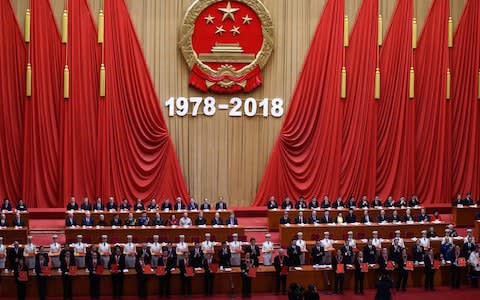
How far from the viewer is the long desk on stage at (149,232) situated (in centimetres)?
1903

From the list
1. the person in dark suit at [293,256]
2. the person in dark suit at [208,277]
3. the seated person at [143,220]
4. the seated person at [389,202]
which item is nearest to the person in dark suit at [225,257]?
the person in dark suit at [208,277]

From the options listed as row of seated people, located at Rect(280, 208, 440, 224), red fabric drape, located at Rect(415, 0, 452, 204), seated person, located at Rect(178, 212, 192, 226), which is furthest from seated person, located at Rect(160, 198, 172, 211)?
red fabric drape, located at Rect(415, 0, 452, 204)

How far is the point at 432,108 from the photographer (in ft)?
82.0

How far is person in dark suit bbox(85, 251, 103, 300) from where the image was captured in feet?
53.1

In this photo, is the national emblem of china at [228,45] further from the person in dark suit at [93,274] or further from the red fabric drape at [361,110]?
the person in dark suit at [93,274]

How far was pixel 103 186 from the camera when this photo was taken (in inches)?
917

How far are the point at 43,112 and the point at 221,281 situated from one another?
9.75m

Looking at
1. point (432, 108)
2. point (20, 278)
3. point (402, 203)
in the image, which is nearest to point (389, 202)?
point (402, 203)

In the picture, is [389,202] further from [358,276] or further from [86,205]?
[86,205]

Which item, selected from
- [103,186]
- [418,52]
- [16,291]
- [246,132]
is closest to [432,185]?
[418,52]

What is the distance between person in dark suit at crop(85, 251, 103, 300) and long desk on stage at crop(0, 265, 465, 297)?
5.7 inches

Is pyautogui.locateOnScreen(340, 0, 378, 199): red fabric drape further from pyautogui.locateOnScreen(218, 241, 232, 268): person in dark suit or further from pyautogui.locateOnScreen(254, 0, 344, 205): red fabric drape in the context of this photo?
pyautogui.locateOnScreen(218, 241, 232, 268): person in dark suit

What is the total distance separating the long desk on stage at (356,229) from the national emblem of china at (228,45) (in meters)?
6.27

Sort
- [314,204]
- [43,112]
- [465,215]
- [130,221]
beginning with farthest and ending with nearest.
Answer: [43,112], [465,215], [314,204], [130,221]
